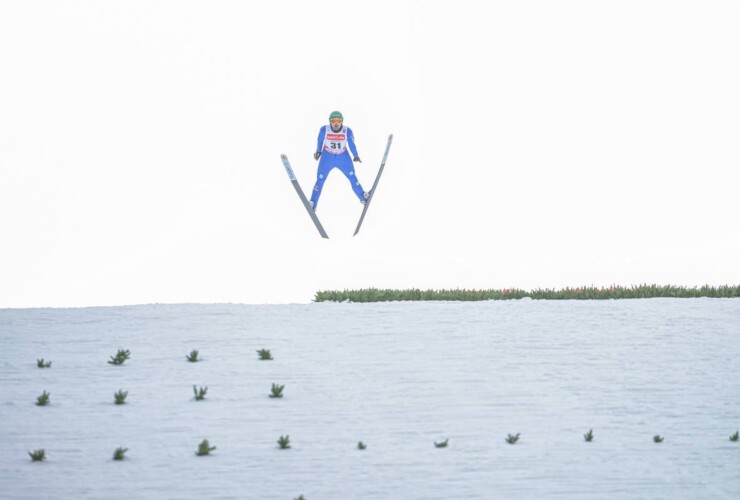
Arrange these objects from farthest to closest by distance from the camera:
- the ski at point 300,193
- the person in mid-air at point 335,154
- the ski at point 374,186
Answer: the person in mid-air at point 335,154 → the ski at point 300,193 → the ski at point 374,186

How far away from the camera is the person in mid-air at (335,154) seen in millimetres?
14016

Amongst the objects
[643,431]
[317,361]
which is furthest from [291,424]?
[643,431]

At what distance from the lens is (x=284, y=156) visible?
45.8ft

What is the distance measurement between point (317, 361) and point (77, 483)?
275 centimetres

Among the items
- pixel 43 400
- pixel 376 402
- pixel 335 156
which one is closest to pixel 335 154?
pixel 335 156

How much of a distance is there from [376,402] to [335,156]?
6.14 metres

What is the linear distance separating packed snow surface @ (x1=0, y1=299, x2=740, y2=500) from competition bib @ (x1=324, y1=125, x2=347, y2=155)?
136 inches

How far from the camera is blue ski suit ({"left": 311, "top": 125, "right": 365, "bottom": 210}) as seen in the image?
14.0 m

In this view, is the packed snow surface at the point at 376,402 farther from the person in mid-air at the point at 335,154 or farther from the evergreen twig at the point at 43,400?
the person in mid-air at the point at 335,154

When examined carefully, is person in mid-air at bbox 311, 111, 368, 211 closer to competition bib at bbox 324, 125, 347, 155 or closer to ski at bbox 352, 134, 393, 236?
competition bib at bbox 324, 125, 347, 155

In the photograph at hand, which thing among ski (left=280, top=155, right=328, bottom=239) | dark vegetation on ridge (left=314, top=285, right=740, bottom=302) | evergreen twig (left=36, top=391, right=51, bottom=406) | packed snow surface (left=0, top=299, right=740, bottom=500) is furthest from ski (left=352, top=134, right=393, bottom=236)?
evergreen twig (left=36, top=391, right=51, bottom=406)

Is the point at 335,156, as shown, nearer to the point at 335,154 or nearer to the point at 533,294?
the point at 335,154

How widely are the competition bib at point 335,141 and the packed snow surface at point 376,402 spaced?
344 centimetres

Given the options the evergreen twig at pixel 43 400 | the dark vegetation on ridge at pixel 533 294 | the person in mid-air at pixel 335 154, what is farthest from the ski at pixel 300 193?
the evergreen twig at pixel 43 400
